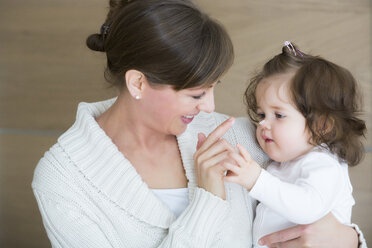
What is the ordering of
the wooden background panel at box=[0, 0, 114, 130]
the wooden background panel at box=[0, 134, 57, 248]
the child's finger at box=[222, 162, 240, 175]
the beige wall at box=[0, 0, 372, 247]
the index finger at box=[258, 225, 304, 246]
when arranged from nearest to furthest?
1. the child's finger at box=[222, 162, 240, 175]
2. the index finger at box=[258, 225, 304, 246]
3. the beige wall at box=[0, 0, 372, 247]
4. the wooden background panel at box=[0, 0, 114, 130]
5. the wooden background panel at box=[0, 134, 57, 248]

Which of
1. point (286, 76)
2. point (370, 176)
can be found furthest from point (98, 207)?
point (370, 176)

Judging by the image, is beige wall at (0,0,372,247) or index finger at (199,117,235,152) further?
beige wall at (0,0,372,247)

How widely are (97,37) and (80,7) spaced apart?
0.81 meters

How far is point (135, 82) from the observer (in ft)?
4.62

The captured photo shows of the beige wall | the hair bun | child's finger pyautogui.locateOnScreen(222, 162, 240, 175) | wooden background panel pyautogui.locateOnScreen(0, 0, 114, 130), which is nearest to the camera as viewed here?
child's finger pyautogui.locateOnScreen(222, 162, 240, 175)

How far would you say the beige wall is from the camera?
198 cm

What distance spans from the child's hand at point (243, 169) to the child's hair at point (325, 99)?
0.25 m

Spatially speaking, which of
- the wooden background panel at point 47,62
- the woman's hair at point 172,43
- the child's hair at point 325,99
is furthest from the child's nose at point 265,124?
the wooden background panel at point 47,62

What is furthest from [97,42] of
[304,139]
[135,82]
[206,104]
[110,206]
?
[304,139]

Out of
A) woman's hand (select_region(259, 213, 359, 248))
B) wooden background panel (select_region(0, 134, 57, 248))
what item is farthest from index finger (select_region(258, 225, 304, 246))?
wooden background panel (select_region(0, 134, 57, 248))

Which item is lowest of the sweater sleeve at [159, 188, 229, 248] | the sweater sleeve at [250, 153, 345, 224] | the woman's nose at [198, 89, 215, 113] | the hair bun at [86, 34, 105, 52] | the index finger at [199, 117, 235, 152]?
the sweater sleeve at [159, 188, 229, 248]

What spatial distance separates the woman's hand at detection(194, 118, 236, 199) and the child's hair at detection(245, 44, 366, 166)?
0.81 feet

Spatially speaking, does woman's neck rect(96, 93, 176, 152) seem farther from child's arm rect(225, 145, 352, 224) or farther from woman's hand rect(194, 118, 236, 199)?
child's arm rect(225, 145, 352, 224)

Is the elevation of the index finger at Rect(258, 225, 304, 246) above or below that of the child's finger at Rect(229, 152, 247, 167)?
below
